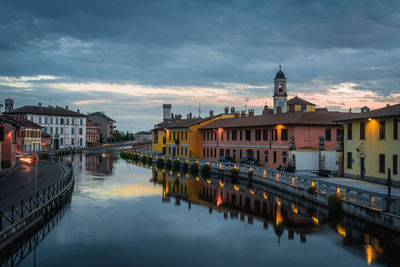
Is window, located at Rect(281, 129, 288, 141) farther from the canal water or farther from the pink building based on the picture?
the canal water

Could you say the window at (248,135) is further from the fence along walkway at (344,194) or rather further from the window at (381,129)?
the window at (381,129)

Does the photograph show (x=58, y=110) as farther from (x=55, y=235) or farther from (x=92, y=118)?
(x=55, y=235)

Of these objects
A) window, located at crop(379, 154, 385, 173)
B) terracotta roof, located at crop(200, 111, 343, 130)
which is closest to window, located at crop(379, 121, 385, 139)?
window, located at crop(379, 154, 385, 173)

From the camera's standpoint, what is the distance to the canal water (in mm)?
17312

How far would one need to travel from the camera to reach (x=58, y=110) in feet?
389

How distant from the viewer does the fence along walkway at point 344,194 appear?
20062mm

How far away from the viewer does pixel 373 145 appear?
33.1 m

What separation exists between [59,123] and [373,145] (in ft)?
331

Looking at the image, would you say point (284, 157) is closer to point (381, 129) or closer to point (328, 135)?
point (328, 135)

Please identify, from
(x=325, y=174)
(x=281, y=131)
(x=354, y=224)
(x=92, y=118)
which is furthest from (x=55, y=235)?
(x=92, y=118)

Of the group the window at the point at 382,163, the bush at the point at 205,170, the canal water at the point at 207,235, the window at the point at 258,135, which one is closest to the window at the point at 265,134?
the window at the point at 258,135

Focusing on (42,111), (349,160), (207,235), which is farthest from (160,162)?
(42,111)

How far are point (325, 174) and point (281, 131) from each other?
31.0 ft

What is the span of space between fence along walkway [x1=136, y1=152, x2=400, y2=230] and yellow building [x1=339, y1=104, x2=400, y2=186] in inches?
206
